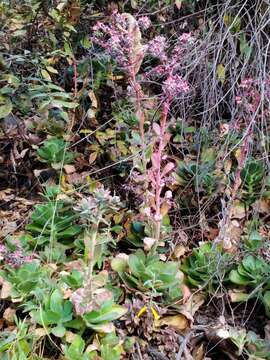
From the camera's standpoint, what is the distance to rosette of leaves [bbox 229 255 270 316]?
1872 millimetres

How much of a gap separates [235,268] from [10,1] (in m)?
1.73

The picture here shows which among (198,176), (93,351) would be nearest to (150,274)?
(93,351)

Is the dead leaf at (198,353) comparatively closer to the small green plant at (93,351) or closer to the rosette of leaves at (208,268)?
the rosette of leaves at (208,268)

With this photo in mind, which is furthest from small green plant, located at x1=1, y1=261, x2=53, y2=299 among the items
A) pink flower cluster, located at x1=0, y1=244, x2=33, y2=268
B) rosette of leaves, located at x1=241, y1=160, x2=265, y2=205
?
rosette of leaves, located at x1=241, y1=160, x2=265, y2=205

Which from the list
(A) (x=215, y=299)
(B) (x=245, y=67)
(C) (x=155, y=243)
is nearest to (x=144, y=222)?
(C) (x=155, y=243)

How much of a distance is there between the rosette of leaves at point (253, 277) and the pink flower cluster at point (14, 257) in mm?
763

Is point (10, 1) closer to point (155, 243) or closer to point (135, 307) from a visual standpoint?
point (155, 243)

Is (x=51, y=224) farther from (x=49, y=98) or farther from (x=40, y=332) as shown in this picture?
(x=49, y=98)

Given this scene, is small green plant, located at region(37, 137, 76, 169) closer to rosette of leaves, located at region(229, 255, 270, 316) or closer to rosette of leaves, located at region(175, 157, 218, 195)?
rosette of leaves, located at region(175, 157, 218, 195)

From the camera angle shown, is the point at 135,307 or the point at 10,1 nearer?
the point at 135,307

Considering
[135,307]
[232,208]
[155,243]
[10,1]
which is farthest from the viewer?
[10,1]

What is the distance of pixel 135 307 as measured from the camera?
172 cm

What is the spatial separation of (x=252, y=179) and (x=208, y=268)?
1.61 ft

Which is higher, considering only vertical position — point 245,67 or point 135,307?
point 245,67
